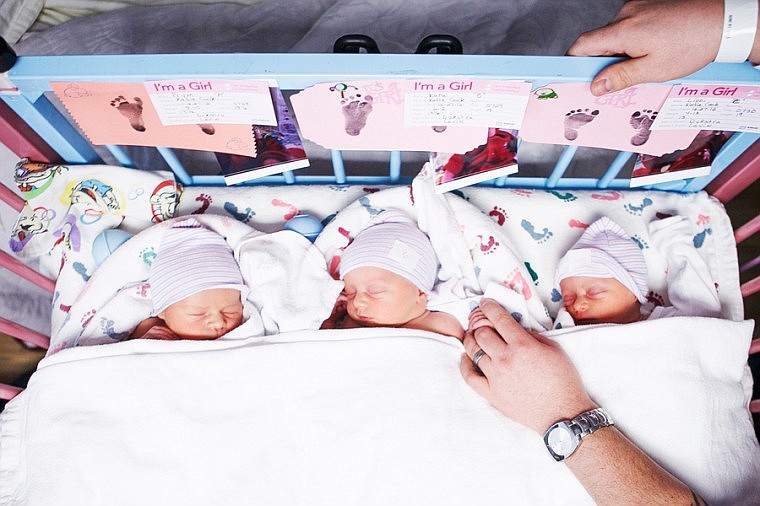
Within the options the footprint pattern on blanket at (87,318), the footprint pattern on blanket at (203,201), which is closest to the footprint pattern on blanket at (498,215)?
the footprint pattern on blanket at (203,201)

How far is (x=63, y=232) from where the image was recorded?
1.19 meters

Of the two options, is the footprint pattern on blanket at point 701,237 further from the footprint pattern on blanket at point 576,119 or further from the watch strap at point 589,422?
the watch strap at point 589,422

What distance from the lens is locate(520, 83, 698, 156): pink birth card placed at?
91cm

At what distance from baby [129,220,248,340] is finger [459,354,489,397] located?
1.62 feet

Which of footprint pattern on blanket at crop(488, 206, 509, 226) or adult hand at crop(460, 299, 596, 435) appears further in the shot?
footprint pattern on blanket at crop(488, 206, 509, 226)

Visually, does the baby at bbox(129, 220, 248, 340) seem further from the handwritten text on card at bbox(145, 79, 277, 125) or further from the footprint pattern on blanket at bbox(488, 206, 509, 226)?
the footprint pattern on blanket at bbox(488, 206, 509, 226)

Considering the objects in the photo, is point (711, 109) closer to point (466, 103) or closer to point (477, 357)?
point (466, 103)

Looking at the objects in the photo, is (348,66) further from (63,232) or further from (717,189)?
(717,189)

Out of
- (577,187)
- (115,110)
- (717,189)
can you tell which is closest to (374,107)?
(115,110)

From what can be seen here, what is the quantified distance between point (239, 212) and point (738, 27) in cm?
105

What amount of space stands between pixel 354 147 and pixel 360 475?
62 cm

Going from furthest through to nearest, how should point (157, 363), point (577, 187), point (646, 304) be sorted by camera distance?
point (577, 187)
point (646, 304)
point (157, 363)

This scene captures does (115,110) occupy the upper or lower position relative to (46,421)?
upper

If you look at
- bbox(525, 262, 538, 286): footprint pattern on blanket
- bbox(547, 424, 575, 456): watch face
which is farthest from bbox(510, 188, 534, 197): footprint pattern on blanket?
bbox(547, 424, 575, 456): watch face
